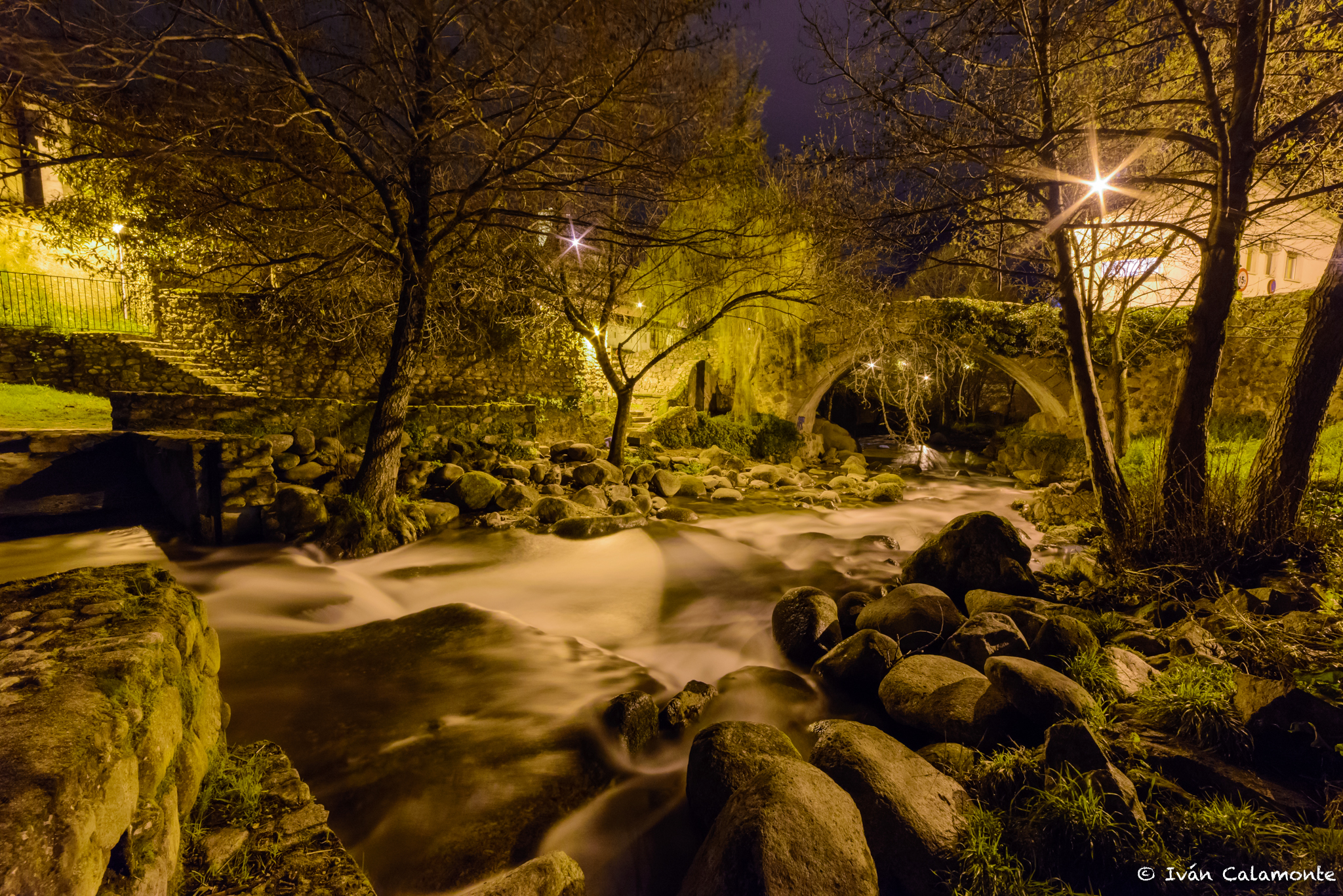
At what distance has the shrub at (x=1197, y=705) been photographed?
291 cm

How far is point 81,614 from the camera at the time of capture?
2.31m

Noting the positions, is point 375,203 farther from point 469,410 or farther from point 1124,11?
point 1124,11

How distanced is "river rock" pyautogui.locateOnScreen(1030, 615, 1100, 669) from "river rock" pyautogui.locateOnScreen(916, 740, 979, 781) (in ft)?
3.99

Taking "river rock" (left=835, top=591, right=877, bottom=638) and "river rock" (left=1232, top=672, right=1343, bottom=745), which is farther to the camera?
"river rock" (left=835, top=591, right=877, bottom=638)

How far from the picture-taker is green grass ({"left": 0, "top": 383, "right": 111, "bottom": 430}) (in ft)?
30.5

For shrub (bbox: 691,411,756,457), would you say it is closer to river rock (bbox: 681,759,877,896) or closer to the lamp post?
river rock (bbox: 681,759,877,896)

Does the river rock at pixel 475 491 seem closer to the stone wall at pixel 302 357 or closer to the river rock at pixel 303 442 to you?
the river rock at pixel 303 442

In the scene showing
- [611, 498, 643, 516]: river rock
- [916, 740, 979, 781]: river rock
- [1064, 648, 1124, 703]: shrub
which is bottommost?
[916, 740, 979, 781]: river rock

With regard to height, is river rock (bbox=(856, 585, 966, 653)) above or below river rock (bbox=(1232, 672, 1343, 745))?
below

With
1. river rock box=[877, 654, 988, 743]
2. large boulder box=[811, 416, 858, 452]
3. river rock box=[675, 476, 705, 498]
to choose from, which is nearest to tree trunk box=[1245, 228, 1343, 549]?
A: river rock box=[877, 654, 988, 743]

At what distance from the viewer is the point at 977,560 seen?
5.86 metres

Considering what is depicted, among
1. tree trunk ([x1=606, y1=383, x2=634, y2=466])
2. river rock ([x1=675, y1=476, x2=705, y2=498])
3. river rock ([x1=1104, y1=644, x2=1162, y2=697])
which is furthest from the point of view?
tree trunk ([x1=606, y1=383, x2=634, y2=466])

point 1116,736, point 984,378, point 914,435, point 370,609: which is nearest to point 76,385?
point 370,609

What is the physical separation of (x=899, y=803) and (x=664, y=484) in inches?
354
